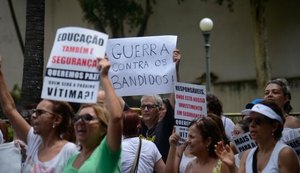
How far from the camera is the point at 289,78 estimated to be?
77.8 ft

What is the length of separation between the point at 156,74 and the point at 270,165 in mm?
1906

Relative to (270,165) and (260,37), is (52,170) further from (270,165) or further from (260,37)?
(260,37)

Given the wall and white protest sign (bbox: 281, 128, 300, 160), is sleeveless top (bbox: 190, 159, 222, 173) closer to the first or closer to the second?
white protest sign (bbox: 281, 128, 300, 160)

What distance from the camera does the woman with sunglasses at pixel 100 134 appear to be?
14.2 feet

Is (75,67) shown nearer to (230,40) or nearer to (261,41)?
(261,41)

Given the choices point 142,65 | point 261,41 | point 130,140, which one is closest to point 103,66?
point 130,140

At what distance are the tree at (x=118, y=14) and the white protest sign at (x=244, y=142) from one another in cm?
1880

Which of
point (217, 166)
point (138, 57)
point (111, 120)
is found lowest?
point (217, 166)

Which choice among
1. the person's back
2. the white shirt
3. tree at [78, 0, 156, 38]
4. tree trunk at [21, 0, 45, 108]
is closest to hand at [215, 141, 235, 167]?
the white shirt

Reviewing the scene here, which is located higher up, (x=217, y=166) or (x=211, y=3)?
(x=211, y=3)

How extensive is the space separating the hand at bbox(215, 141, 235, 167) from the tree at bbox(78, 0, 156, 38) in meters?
19.6

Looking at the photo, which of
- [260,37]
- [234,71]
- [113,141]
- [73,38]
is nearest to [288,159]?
[113,141]

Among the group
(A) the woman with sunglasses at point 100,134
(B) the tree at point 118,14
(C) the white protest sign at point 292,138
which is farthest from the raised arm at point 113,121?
(B) the tree at point 118,14

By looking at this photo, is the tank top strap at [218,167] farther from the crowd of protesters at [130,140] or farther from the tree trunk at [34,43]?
the tree trunk at [34,43]
